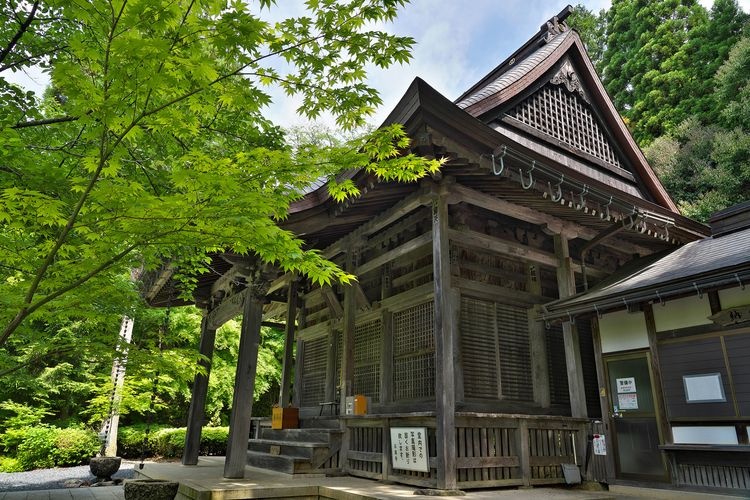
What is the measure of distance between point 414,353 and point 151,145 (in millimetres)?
5104

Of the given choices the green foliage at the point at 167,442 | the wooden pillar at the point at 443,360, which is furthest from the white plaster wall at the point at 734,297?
the green foliage at the point at 167,442

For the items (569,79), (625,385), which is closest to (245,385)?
(625,385)

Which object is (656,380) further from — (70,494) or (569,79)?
(70,494)

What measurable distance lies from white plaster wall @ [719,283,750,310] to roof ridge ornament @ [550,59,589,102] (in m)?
5.32

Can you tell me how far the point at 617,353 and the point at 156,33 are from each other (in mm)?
7333

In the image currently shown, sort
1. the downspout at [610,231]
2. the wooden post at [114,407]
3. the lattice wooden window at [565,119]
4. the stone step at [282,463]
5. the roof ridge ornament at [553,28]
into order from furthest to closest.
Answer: the wooden post at [114,407]
the roof ridge ornament at [553,28]
the lattice wooden window at [565,119]
the downspout at [610,231]
the stone step at [282,463]

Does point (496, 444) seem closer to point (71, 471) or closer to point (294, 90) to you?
point (294, 90)

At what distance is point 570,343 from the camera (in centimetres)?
724

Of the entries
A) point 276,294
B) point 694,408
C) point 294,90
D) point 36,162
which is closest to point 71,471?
point 276,294

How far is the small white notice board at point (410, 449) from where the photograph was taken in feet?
18.5

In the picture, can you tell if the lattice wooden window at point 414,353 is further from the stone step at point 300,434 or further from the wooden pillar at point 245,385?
the wooden pillar at point 245,385

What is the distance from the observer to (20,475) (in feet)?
38.3

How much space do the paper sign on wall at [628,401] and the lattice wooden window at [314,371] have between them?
19.4ft

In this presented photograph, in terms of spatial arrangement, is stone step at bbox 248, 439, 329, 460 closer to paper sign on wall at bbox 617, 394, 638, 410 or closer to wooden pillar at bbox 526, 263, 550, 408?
wooden pillar at bbox 526, 263, 550, 408
